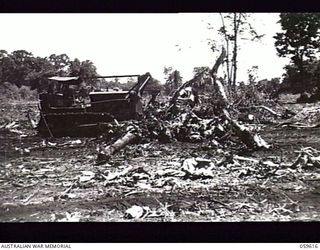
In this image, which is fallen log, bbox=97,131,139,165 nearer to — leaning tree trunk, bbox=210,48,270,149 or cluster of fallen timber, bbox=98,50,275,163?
cluster of fallen timber, bbox=98,50,275,163

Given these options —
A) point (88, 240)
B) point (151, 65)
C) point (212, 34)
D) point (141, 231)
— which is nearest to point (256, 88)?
point (212, 34)

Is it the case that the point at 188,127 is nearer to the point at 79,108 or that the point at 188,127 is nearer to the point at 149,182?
the point at 149,182

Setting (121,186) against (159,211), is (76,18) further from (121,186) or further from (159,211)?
(159,211)

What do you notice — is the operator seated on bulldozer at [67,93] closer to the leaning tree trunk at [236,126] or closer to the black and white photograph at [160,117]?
the black and white photograph at [160,117]

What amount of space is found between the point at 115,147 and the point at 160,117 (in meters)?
0.39

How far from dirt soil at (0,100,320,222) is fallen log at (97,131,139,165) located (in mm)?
42

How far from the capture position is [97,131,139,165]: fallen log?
9.59 feet

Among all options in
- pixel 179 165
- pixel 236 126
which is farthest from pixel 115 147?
pixel 236 126

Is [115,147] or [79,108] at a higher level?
[79,108]

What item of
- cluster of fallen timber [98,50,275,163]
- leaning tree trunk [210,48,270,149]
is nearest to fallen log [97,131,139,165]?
cluster of fallen timber [98,50,275,163]

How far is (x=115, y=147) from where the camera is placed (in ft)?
9.64

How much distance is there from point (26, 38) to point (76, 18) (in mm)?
373

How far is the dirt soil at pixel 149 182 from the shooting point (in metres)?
2.80

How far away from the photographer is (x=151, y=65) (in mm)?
2887
